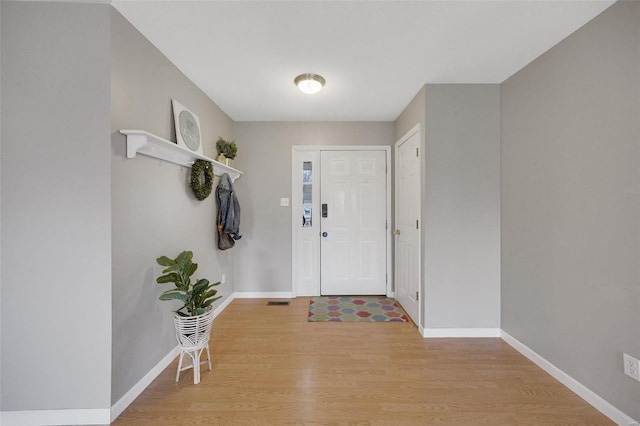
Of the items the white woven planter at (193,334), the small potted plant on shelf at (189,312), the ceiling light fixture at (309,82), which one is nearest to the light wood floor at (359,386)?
the white woven planter at (193,334)

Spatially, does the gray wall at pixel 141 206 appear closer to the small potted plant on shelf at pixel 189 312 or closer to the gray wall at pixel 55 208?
the gray wall at pixel 55 208

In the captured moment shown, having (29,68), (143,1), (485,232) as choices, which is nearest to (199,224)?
(29,68)

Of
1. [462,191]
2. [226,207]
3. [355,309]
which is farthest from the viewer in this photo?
[355,309]

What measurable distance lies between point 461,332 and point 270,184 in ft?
8.96

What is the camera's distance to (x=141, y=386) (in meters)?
1.83

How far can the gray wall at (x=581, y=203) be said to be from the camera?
1.52m

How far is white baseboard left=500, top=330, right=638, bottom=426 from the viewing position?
5.11 feet

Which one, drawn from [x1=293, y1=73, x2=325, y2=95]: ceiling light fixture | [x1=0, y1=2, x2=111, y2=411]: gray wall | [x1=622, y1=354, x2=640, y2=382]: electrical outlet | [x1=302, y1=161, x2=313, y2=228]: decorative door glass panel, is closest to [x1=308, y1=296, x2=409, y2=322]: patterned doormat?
[x1=302, y1=161, x2=313, y2=228]: decorative door glass panel

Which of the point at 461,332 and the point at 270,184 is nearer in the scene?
the point at 461,332

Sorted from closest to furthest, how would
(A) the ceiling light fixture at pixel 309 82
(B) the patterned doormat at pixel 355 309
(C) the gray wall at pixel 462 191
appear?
1. (A) the ceiling light fixture at pixel 309 82
2. (C) the gray wall at pixel 462 191
3. (B) the patterned doormat at pixel 355 309

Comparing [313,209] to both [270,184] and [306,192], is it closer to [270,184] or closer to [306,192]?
[306,192]

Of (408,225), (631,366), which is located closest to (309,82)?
(408,225)

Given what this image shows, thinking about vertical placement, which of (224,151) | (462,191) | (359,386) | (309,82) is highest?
(309,82)

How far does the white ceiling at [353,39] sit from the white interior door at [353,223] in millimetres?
1117
